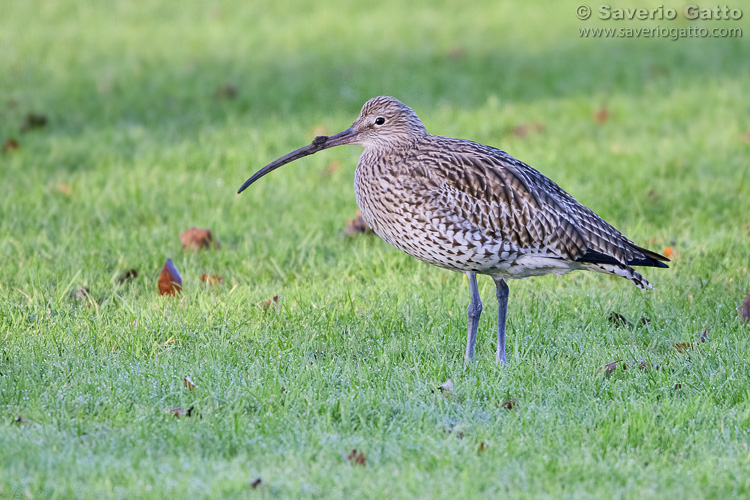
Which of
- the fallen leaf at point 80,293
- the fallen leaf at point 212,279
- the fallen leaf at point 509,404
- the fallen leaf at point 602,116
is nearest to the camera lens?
the fallen leaf at point 509,404

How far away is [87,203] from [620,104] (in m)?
6.91

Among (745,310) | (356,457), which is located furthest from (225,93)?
(356,457)

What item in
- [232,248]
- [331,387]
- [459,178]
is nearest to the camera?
[331,387]

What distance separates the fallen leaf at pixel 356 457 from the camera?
13.4 ft

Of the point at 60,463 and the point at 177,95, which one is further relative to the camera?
the point at 177,95

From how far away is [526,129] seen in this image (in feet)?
35.1

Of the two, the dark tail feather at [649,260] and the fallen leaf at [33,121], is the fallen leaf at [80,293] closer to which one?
the dark tail feather at [649,260]

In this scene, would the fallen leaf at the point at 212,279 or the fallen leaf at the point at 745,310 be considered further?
the fallen leaf at the point at 212,279

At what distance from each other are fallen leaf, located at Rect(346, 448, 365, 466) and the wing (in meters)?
1.65

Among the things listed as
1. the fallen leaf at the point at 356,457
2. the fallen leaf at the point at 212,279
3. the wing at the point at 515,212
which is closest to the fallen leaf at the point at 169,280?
the fallen leaf at the point at 212,279

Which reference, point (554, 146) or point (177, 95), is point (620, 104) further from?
point (177, 95)

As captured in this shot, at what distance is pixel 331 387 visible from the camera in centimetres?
489

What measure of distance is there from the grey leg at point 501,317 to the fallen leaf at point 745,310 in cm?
160

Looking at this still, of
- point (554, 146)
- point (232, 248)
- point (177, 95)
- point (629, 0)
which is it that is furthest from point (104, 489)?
point (629, 0)
